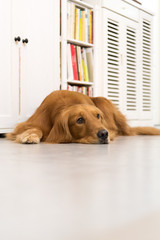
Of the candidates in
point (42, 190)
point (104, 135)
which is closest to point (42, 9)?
point (104, 135)

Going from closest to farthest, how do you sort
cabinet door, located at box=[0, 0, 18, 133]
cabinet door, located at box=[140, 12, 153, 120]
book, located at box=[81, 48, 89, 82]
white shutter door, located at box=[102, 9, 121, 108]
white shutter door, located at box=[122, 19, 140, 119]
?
cabinet door, located at box=[0, 0, 18, 133] → book, located at box=[81, 48, 89, 82] → white shutter door, located at box=[102, 9, 121, 108] → white shutter door, located at box=[122, 19, 140, 119] → cabinet door, located at box=[140, 12, 153, 120]

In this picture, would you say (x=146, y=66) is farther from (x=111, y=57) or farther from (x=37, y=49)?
(x=37, y=49)

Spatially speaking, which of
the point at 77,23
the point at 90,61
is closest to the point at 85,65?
the point at 90,61

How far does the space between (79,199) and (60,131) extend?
146 centimetres

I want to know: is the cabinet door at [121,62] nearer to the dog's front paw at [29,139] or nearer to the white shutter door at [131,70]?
the white shutter door at [131,70]

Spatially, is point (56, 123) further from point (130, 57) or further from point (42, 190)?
point (130, 57)

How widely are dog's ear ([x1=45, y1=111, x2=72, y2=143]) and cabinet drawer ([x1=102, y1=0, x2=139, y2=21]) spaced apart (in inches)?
72.7

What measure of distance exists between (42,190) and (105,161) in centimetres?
55

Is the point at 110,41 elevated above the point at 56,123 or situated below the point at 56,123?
above

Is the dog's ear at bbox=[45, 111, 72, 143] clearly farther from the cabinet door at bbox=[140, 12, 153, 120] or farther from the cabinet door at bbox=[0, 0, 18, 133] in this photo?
the cabinet door at bbox=[140, 12, 153, 120]

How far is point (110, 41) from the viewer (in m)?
3.67

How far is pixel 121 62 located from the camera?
3.87 meters

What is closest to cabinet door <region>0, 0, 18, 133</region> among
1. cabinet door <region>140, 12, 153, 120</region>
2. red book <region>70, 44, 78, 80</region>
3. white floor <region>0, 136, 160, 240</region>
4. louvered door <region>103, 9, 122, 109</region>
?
red book <region>70, 44, 78, 80</region>

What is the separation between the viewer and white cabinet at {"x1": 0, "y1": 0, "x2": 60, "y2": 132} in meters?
2.62
